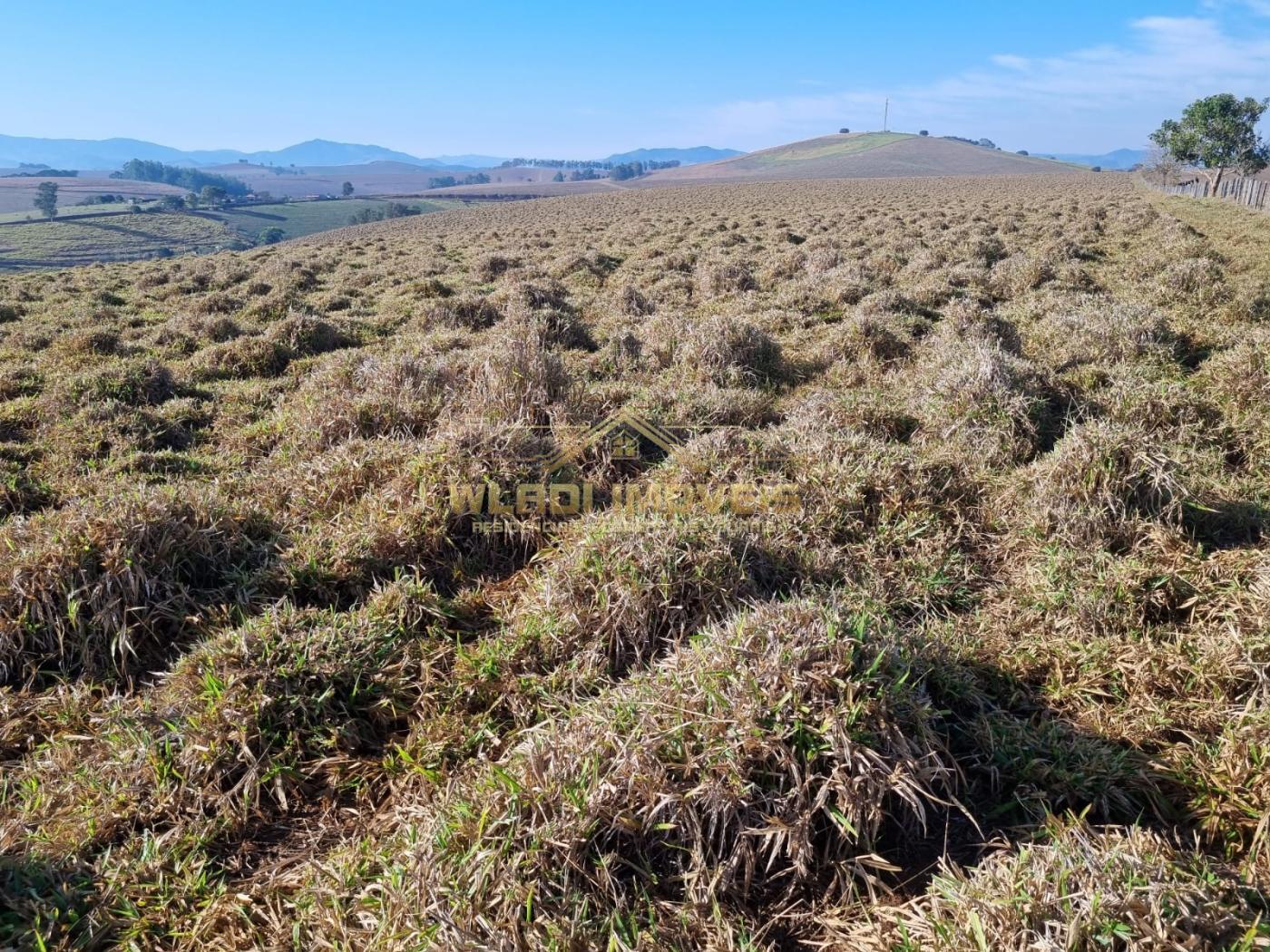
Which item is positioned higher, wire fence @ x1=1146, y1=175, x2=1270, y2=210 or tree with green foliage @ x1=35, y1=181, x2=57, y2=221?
tree with green foliage @ x1=35, y1=181, x2=57, y2=221

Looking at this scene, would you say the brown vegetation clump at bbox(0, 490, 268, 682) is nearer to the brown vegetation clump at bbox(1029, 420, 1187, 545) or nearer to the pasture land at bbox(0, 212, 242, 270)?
the brown vegetation clump at bbox(1029, 420, 1187, 545)

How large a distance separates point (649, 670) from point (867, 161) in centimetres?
12483

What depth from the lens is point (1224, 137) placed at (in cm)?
3872

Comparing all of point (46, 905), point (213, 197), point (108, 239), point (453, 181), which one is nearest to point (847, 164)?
point (453, 181)

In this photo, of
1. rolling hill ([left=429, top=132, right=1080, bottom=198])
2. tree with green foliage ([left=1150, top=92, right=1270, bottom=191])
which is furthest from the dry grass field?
rolling hill ([left=429, top=132, right=1080, bottom=198])

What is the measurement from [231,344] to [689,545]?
732 centimetres

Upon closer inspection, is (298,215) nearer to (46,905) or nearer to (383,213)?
(383,213)

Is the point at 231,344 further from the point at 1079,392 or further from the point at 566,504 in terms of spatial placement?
the point at 1079,392

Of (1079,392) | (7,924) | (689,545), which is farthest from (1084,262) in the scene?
(7,924)

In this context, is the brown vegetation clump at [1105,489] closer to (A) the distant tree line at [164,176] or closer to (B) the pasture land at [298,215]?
(B) the pasture land at [298,215]

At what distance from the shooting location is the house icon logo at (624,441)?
4.68 m

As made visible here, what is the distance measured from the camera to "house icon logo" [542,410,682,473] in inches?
184

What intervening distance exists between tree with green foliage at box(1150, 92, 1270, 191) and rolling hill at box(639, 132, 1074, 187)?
40.2m

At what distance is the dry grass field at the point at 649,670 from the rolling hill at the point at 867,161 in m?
88.3
